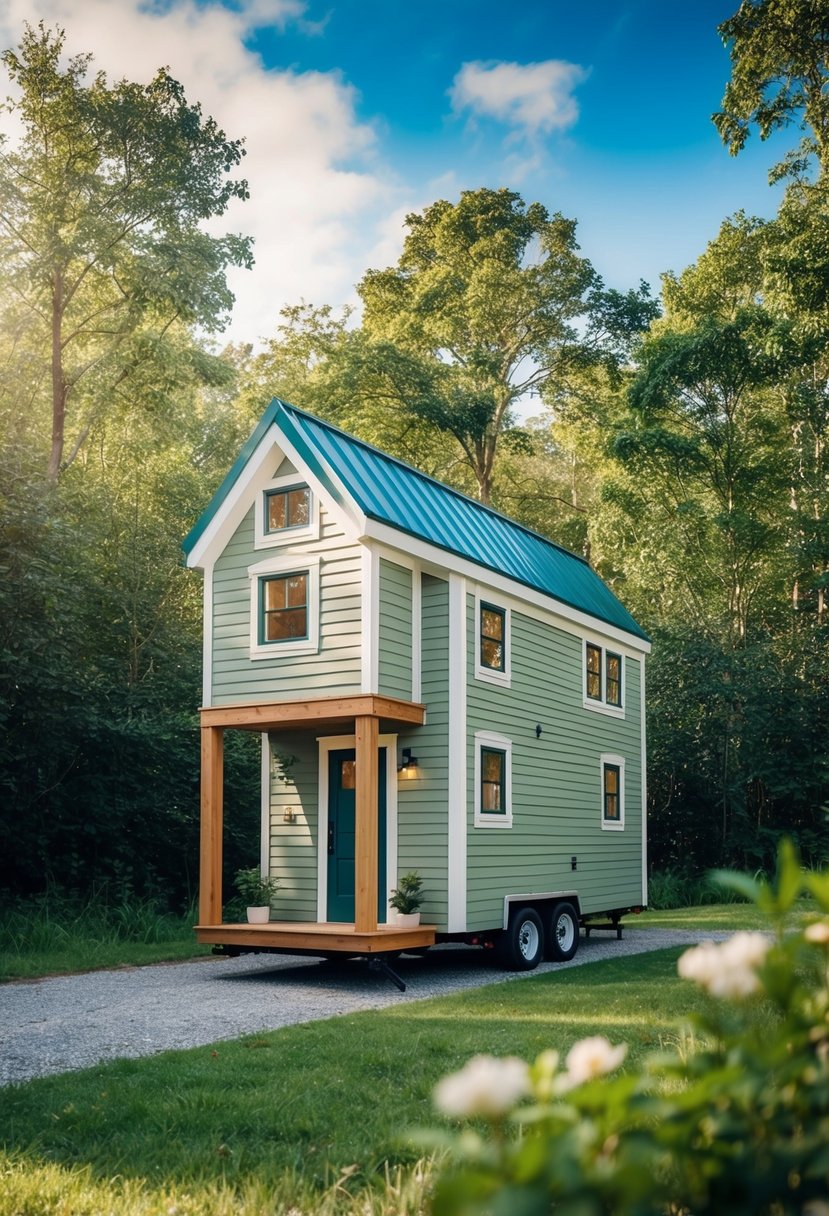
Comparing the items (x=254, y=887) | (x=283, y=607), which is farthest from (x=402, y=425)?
(x=254, y=887)

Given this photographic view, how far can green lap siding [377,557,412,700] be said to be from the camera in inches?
528

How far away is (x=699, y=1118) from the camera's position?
178cm

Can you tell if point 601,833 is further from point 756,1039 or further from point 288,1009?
point 756,1039

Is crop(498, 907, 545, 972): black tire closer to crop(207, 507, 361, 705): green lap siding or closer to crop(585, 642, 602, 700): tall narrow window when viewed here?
crop(207, 507, 361, 705): green lap siding

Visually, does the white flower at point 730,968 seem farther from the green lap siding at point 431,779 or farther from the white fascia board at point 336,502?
the green lap siding at point 431,779

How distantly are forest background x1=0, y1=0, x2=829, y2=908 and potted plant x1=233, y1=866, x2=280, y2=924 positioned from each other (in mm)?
3269

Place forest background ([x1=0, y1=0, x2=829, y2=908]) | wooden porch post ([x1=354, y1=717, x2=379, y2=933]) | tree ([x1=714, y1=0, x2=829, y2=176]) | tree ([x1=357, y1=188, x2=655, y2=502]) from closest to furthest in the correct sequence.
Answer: wooden porch post ([x1=354, y1=717, x2=379, y2=933]) → forest background ([x1=0, y1=0, x2=829, y2=908]) → tree ([x1=714, y1=0, x2=829, y2=176]) → tree ([x1=357, y1=188, x2=655, y2=502])

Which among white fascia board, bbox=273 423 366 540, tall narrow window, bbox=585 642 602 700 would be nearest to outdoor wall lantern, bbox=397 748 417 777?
white fascia board, bbox=273 423 366 540

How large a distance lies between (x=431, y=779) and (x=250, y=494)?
4.37 metres

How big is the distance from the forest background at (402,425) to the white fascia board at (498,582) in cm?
567

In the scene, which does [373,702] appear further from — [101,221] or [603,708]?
[101,221]

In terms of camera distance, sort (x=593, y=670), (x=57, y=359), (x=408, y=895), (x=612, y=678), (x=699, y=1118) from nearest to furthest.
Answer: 1. (x=699, y=1118)
2. (x=408, y=895)
3. (x=593, y=670)
4. (x=612, y=678)
5. (x=57, y=359)

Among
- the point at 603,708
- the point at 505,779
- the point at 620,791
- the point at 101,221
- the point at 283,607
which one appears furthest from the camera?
the point at 101,221

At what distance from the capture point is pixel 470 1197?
1.49m
